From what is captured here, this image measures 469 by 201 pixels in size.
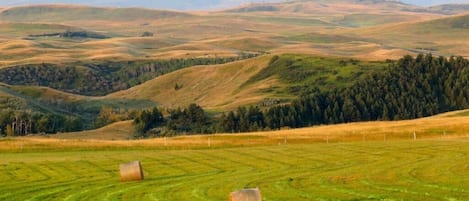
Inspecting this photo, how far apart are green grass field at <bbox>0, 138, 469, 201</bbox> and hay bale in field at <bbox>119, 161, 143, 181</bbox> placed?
2.01 ft

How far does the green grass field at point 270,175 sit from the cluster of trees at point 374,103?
103561mm

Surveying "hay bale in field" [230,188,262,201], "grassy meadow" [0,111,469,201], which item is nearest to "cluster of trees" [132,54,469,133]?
"grassy meadow" [0,111,469,201]

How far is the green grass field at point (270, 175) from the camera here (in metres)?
30.6

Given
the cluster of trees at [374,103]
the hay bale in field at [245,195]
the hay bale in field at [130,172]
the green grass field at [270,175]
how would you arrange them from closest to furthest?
the hay bale in field at [245,195] < the green grass field at [270,175] < the hay bale in field at [130,172] < the cluster of trees at [374,103]

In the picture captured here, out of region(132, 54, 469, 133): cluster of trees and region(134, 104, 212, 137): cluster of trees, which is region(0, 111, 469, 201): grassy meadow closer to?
region(132, 54, 469, 133): cluster of trees

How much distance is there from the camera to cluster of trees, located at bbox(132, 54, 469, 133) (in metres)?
164

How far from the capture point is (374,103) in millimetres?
169500

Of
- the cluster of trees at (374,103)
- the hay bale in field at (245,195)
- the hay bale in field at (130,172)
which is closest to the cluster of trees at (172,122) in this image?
the cluster of trees at (374,103)

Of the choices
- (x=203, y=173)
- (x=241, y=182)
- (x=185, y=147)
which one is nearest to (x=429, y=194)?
(x=241, y=182)

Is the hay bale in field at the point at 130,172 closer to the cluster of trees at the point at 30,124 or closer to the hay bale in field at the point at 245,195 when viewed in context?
the hay bale in field at the point at 245,195

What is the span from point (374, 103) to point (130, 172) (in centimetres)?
13565

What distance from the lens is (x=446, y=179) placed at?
3262 centimetres

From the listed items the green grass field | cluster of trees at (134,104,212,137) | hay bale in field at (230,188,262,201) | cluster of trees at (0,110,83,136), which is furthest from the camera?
cluster of trees at (0,110,83,136)

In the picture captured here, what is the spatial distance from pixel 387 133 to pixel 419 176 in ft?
149
